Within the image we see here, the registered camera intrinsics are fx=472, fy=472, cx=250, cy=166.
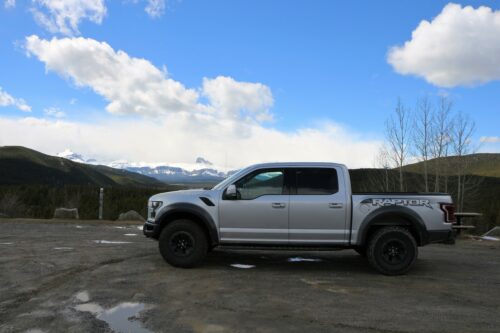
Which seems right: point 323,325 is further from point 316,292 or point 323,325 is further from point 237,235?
point 237,235

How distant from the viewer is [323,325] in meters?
5.23

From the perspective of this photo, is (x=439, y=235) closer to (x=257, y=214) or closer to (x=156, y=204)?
(x=257, y=214)

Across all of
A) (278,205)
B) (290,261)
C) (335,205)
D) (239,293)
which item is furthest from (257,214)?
(239,293)

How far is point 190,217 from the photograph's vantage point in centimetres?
846

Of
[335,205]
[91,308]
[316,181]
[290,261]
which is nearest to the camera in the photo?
[91,308]

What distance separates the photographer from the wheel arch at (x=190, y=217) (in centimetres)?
820

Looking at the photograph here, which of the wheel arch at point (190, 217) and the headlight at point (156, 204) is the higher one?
the headlight at point (156, 204)

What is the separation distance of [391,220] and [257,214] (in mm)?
2293

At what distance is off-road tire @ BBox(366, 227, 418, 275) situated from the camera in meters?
7.95

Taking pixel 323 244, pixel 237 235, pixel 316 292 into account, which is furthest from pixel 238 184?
pixel 316 292

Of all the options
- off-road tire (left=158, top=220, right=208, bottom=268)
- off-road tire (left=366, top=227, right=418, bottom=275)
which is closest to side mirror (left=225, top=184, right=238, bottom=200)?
off-road tire (left=158, top=220, right=208, bottom=268)

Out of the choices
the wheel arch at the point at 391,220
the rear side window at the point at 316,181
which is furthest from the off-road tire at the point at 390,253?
the rear side window at the point at 316,181

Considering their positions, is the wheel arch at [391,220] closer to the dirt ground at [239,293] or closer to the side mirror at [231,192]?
the dirt ground at [239,293]

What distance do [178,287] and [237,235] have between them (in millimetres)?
1666
